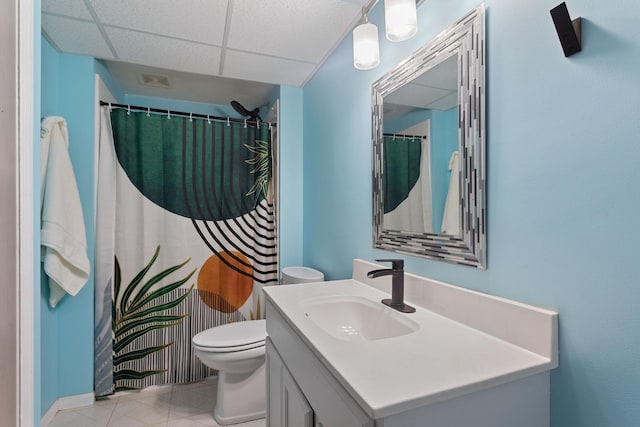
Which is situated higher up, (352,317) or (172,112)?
(172,112)

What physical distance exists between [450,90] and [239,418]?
1953 mm

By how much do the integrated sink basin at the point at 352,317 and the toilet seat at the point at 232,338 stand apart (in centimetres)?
72

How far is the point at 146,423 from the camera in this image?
5.58 ft

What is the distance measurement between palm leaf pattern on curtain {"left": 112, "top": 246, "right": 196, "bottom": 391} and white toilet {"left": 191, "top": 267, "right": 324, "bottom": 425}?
0.51 meters

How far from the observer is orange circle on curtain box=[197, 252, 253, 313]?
2170 mm

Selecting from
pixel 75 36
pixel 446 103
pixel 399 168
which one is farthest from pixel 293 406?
pixel 75 36

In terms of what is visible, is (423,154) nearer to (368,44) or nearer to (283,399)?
(368,44)

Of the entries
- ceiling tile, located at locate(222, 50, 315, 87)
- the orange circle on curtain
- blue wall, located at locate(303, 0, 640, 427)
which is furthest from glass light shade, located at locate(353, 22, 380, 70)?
the orange circle on curtain

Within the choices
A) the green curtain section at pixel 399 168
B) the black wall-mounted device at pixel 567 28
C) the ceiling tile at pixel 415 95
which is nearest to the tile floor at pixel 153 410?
the green curtain section at pixel 399 168

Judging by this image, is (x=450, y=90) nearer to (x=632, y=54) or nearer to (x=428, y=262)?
(x=632, y=54)

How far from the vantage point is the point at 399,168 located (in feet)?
4.16

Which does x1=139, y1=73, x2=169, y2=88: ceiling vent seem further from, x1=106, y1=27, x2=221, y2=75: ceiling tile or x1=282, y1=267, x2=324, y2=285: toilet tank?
x1=282, y1=267, x2=324, y2=285: toilet tank

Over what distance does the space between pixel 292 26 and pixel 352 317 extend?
148cm

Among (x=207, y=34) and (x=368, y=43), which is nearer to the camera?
(x=368, y=43)
